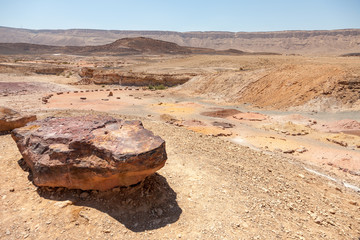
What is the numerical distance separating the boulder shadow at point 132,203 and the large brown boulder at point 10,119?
425cm

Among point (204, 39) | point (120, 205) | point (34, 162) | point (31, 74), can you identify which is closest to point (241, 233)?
point (120, 205)

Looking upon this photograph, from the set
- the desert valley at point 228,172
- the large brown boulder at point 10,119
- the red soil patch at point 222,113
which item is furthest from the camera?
the red soil patch at point 222,113

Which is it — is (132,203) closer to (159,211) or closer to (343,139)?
(159,211)

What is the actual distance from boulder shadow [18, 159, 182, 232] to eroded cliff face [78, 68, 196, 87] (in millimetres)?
22109

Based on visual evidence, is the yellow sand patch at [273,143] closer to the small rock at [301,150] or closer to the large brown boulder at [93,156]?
the small rock at [301,150]

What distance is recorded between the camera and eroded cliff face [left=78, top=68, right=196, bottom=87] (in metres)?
26.3

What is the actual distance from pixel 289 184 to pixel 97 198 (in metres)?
4.33

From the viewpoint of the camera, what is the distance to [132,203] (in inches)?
163

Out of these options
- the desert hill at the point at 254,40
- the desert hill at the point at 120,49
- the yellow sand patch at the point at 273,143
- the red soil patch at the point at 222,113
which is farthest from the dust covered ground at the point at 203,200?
the desert hill at the point at 254,40

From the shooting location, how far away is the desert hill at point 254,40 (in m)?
91.1

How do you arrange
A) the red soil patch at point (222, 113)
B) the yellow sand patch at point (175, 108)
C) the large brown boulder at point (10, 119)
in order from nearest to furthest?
the large brown boulder at point (10, 119), the red soil patch at point (222, 113), the yellow sand patch at point (175, 108)

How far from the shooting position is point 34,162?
4.37m

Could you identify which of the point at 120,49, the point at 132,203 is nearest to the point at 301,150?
the point at 132,203

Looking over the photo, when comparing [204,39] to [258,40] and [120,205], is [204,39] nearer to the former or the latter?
[258,40]
